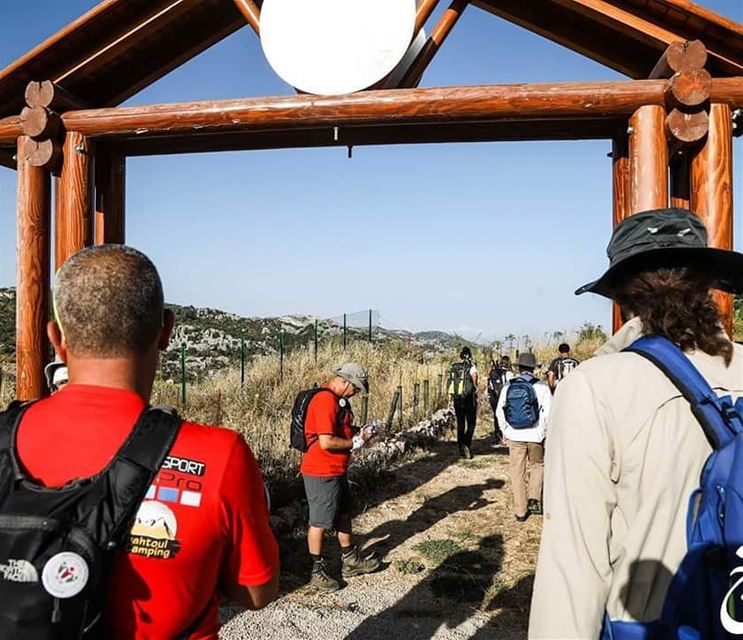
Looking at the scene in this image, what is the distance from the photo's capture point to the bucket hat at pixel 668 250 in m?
1.59

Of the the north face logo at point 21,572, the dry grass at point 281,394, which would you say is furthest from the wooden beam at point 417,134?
the dry grass at point 281,394

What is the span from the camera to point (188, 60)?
3793 mm

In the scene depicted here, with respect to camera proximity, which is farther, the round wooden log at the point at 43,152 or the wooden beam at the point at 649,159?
the round wooden log at the point at 43,152

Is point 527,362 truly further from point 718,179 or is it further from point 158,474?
point 158,474

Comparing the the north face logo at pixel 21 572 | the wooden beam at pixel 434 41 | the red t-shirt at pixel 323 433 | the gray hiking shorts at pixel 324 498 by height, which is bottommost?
the gray hiking shorts at pixel 324 498

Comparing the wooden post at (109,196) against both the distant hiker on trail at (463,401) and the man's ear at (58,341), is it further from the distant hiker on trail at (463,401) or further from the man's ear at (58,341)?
the distant hiker on trail at (463,401)

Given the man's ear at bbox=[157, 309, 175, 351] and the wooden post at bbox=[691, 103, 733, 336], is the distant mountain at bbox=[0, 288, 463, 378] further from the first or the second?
the man's ear at bbox=[157, 309, 175, 351]

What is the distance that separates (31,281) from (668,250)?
315 cm

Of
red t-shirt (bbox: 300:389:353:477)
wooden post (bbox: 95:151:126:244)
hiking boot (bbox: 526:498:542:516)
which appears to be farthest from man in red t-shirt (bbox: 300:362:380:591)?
hiking boot (bbox: 526:498:542:516)

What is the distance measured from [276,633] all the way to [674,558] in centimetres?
367

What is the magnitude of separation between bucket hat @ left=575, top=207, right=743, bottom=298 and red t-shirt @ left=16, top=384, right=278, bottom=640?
1011 millimetres

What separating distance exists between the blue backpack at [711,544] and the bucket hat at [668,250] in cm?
30

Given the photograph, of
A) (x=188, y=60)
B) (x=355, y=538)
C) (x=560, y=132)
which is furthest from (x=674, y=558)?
(x=355, y=538)

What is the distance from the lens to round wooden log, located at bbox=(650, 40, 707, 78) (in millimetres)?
2912
